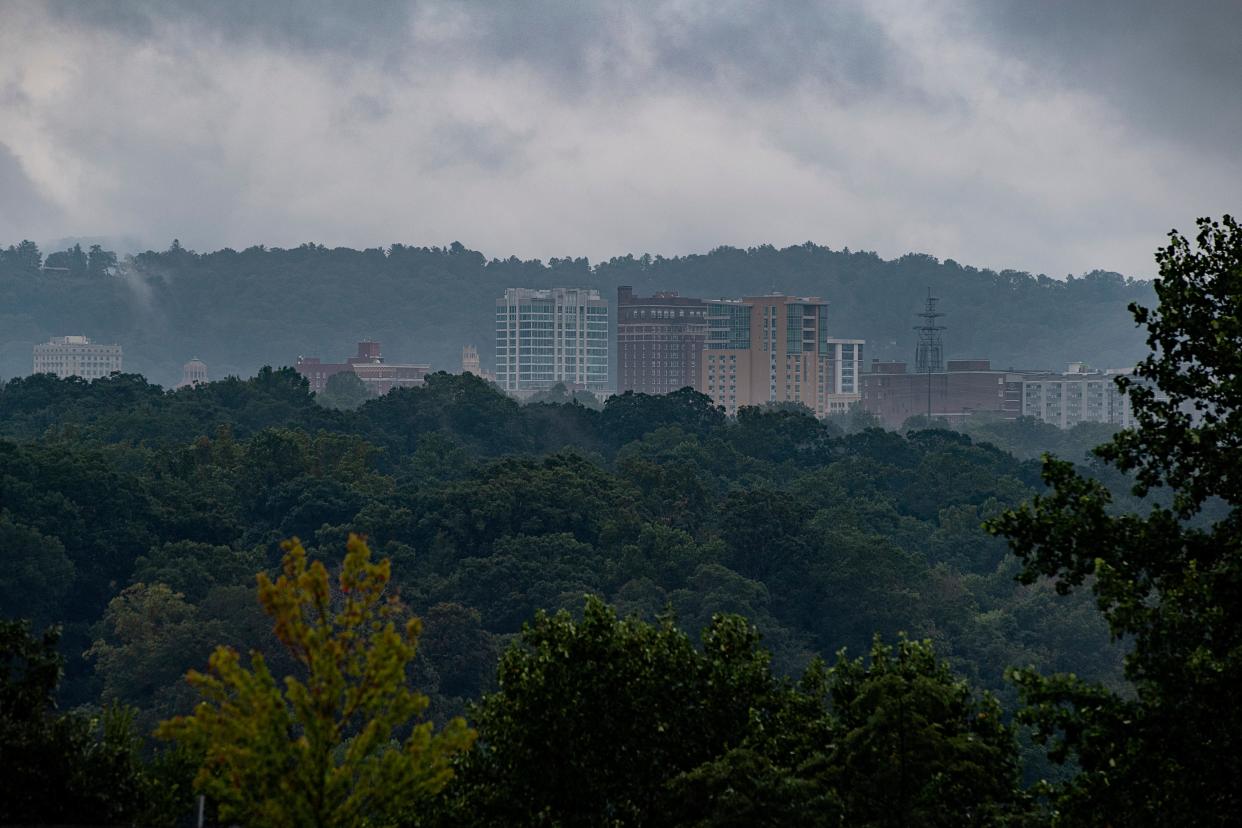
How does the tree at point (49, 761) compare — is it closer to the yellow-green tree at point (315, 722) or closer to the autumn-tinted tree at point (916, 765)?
the yellow-green tree at point (315, 722)

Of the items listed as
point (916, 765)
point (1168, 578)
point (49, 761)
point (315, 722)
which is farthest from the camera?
point (49, 761)

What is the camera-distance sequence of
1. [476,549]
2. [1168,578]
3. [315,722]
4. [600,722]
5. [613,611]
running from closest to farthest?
[315,722], [1168,578], [600,722], [613,611], [476,549]

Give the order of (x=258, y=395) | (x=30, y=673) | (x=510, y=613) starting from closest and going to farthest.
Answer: (x=30, y=673) < (x=510, y=613) < (x=258, y=395)

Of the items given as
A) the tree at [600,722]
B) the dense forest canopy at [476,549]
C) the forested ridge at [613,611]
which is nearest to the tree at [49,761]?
the forested ridge at [613,611]

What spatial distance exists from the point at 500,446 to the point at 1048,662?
58.0 meters

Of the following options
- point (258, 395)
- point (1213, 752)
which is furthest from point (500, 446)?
point (1213, 752)

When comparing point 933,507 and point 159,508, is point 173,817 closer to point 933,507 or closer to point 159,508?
point 159,508

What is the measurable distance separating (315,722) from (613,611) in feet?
44.3

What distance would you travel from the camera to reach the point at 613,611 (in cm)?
3156

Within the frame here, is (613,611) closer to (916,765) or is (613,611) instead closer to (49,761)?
(916,765)

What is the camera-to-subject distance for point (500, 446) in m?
134

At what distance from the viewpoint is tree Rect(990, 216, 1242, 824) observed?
70.1ft

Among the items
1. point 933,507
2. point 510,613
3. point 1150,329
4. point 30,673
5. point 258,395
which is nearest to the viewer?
point 1150,329

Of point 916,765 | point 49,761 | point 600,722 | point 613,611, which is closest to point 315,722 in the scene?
point 49,761
